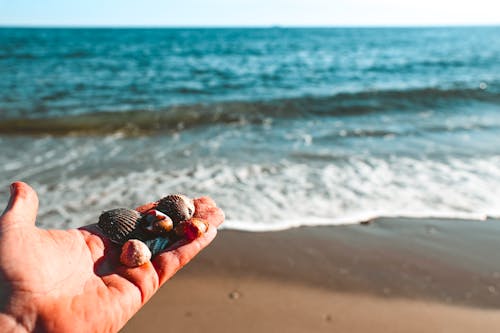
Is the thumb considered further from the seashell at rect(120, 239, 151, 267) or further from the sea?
the sea

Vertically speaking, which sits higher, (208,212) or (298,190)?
(208,212)

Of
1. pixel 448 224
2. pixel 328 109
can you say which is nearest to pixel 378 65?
pixel 328 109

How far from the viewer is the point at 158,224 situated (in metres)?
3.44

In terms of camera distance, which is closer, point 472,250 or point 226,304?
point 226,304

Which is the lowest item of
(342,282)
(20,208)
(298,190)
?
(342,282)

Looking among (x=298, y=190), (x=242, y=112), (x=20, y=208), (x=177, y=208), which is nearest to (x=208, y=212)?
(x=177, y=208)

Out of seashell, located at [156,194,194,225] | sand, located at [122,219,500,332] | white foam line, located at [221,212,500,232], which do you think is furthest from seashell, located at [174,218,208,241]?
white foam line, located at [221,212,500,232]

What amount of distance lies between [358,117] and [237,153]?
590 centimetres

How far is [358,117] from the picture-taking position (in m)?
13.2

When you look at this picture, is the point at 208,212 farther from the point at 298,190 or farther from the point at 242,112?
the point at 242,112

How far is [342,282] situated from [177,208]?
2.02 m

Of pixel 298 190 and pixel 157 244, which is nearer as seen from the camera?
pixel 157 244

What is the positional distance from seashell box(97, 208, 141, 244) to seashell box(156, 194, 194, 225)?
0.26m

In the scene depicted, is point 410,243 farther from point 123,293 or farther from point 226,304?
point 123,293
